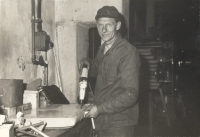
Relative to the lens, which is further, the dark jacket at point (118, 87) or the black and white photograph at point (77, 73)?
the dark jacket at point (118, 87)

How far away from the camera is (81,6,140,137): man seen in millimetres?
1889

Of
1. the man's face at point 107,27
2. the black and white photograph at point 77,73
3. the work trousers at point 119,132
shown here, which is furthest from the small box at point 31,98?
the man's face at point 107,27

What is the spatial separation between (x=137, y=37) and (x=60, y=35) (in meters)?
3.31

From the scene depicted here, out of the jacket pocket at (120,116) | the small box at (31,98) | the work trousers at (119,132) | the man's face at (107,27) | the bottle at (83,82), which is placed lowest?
the work trousers at (119,132)

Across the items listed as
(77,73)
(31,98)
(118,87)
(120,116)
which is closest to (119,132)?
(120,116)

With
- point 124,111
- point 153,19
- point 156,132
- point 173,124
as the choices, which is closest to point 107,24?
point 124,111

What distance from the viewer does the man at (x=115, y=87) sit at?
6.20 ft

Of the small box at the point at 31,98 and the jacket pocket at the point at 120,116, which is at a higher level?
the small box at the point at 31,98

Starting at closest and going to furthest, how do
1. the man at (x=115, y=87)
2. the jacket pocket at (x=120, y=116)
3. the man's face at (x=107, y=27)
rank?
the man at (x=115, y=87)
the jacket pocket at (x=120, y=116)
the man's face at (x=107, y=27)

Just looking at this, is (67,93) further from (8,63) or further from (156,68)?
(156,68)

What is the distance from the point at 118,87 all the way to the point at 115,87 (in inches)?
1.3

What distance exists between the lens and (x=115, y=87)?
2018mm

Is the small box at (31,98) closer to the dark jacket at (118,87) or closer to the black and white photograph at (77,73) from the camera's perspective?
the black and white photograph at (77,73)

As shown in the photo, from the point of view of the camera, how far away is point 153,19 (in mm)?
8539
